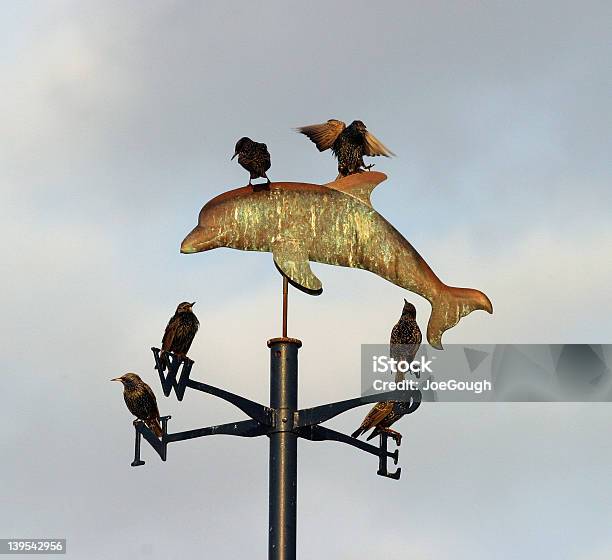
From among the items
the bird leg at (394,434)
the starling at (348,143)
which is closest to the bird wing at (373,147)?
the starling at (348,143)

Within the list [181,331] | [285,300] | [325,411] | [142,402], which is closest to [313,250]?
[285,300]

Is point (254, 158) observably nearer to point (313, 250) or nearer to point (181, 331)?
point (313, 250)

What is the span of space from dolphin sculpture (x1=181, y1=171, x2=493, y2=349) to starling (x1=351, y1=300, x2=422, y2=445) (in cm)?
14

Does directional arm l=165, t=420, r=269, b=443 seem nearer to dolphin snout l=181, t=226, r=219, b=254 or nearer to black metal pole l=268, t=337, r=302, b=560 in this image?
black metal pole l=268, t=337, r=302, b=560

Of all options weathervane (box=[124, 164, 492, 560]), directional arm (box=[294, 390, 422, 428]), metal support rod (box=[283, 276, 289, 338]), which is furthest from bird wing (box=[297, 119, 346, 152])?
directional arm (box=[294, 390, 422, 428])

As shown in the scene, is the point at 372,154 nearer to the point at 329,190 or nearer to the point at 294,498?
the point at 329,190

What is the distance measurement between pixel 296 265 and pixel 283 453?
4.72 feet

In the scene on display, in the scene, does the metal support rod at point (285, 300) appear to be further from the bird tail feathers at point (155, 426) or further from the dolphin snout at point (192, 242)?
the bird tail feathers at point (155, 426)

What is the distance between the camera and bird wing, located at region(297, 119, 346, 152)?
376 inches

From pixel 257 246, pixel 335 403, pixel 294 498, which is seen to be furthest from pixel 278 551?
pixel 257 246

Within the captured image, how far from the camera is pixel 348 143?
9.27 m

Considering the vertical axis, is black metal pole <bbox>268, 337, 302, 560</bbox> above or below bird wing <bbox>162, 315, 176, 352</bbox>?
below

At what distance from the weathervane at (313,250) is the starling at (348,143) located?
1.73 feet

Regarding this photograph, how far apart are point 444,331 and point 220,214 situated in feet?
5.97
